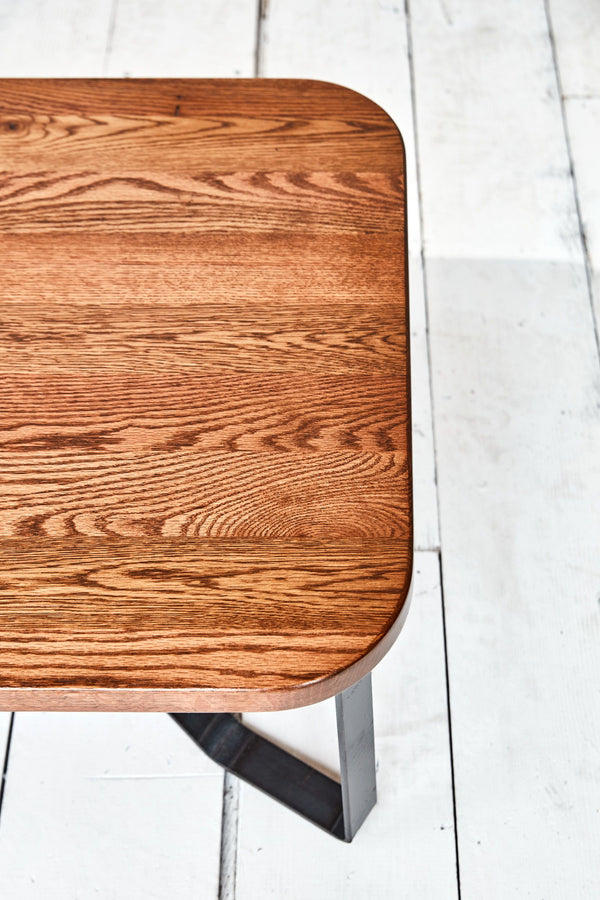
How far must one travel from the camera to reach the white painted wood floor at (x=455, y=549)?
0.92m

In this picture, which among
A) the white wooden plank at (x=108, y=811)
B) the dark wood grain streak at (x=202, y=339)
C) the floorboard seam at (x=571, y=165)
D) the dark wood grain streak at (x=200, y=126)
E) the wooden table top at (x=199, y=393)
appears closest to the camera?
the wooden table top at (x=199, y=393)

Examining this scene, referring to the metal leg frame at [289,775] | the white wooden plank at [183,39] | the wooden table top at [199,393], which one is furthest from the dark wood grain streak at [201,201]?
the white wooden plank at [183,39]

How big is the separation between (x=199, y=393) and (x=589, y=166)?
1.04 metres

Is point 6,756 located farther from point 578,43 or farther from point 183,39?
point 578,43

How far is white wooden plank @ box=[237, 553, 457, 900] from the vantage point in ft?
2.96

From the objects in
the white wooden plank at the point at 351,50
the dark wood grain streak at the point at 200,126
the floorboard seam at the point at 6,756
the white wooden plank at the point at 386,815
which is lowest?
the floorboard seam at the point at 6,756

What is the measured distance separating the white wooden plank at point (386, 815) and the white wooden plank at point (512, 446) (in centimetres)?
3

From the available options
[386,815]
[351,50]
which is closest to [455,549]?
[386,815]

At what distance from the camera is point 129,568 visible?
0.59 meters

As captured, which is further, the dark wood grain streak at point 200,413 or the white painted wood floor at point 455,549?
the white painted wood floor at point 455,549

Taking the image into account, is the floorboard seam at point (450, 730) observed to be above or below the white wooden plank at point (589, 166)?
below

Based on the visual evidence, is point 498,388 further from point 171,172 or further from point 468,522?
point 171,172

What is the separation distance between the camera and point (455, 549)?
3.63ft

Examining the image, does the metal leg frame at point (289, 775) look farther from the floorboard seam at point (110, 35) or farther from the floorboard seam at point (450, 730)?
the floorboard seam at point (110, 35)
